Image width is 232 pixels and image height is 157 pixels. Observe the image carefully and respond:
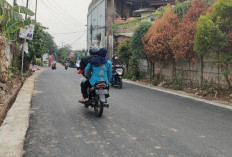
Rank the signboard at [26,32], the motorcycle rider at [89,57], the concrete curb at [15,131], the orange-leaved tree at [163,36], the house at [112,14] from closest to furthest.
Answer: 1. the concrete curb at [15,131]
2. the motorcycle rider at [89,57]
3. the orange-leaved tree at [163,36]
4. the signboard at [26,32]
5. the house at [112,14]

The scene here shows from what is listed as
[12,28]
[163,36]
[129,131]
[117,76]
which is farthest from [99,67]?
[163,36]

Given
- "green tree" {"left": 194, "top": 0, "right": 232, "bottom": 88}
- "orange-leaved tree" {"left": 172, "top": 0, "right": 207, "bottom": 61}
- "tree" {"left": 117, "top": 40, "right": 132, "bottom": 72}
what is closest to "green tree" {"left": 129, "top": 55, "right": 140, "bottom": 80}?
"tree" {"left": 117, "top": 40, "right": 132, "bottom": 72}

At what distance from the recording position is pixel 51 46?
3578 inches

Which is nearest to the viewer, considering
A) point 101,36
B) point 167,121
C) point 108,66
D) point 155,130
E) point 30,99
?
point 155,130

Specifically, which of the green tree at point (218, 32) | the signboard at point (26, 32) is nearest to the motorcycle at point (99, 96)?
the green tree at point (218, 32)

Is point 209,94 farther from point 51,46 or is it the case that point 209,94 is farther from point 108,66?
point 51,46

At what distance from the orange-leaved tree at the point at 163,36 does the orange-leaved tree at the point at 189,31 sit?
721 millimetres

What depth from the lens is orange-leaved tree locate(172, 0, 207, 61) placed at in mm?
10945

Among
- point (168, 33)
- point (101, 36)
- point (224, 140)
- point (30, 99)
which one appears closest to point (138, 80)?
point (168, 33)

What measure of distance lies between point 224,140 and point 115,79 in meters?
8.41

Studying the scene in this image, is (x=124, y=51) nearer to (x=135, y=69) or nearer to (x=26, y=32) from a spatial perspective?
(x=135, y=69)

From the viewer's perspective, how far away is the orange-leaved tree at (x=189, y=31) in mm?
10945

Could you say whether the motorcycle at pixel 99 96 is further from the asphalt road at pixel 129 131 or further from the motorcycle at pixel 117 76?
the motorcycle at pixel 117 76

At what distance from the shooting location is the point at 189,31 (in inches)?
432
